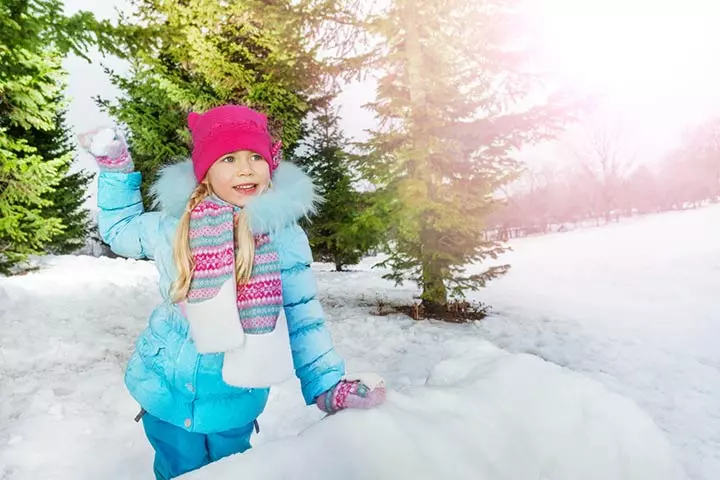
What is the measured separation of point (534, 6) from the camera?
693 cm

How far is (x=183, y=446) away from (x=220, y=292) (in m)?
0.72

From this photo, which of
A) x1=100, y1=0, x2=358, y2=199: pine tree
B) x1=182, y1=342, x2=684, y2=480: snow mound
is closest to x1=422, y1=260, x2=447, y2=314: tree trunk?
x1=100, y1=0, x2=358, y2=199: pine tree

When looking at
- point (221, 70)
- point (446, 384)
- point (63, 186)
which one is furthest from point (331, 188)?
point (446, 384)

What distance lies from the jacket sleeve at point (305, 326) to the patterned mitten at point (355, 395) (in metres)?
0.08

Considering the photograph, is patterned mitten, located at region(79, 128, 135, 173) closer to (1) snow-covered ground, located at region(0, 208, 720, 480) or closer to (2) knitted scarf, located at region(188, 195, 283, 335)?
(2) knitted scarf, located at region(188, 195, 283, 335)

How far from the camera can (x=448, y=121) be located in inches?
275

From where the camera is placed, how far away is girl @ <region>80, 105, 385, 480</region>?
67.4 inches

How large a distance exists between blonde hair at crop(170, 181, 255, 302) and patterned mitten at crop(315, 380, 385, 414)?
57 cm

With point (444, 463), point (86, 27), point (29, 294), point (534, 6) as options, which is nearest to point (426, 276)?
point (534, 6)

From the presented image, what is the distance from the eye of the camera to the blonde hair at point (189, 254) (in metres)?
1.74

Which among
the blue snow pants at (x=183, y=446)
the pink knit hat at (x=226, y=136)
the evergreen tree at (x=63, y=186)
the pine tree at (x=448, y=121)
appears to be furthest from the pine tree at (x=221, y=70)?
the blue snow pants at (x=183, y=446)

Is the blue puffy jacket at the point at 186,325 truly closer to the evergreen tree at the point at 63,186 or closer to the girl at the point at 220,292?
the girl at the point at 220,292

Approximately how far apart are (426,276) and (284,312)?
5565mm

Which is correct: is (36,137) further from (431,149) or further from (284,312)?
(284,312)
